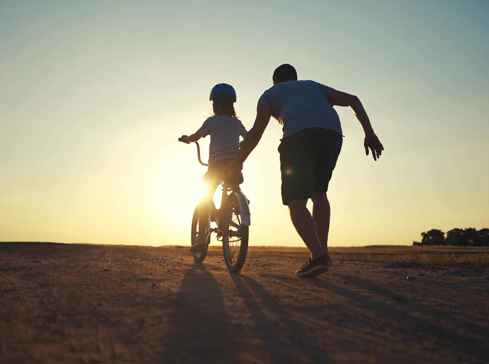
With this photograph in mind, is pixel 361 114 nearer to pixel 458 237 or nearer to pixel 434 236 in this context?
pixel 458 237

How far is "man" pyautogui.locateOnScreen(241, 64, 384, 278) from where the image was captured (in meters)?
5.66

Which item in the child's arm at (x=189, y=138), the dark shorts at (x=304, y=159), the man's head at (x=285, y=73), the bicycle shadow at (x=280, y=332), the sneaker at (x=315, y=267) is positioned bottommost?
the bicycle shadow at (x=280, y=332)

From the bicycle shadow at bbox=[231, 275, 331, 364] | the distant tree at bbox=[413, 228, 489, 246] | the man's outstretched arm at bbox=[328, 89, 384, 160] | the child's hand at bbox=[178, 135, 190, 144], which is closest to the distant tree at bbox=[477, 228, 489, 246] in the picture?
the distant tree at bbox=[413, 228, 489, 246]

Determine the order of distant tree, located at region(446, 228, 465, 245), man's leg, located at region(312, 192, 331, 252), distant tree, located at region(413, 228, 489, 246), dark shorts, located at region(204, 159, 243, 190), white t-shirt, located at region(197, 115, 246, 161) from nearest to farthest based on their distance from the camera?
man's leg, located at region(312, 192, 331, 252) < dark shorts, located at region(204, 159, 243, 190) < white t-shirt, located at region(197, 115, 246, 161) < distant tree, located at region(413, 228, 489, 246) < distant tree, located at region(446, 228, 465, 245)

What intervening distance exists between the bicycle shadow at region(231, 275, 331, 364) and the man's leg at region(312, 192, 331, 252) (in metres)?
1.65

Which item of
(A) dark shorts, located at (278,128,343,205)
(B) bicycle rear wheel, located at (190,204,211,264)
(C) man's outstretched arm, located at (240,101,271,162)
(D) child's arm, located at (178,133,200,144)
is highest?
(D) child's arm, located at (178,133,200,144)

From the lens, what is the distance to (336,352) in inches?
110

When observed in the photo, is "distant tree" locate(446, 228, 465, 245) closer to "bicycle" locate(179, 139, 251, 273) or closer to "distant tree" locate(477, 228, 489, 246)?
"distant tree" locate(477, 228, 489, 246)

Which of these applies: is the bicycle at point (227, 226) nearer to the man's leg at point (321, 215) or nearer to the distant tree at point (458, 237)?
the man's leg at point (321, 215)

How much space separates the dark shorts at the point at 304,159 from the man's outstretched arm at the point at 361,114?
0.37 m

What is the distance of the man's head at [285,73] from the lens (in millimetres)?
6195

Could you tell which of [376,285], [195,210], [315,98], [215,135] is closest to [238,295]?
[376,285]

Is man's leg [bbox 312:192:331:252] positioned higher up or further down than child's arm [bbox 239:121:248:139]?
further down

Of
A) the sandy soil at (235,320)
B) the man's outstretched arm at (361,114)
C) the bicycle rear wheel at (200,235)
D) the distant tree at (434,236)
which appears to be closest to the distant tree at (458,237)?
the distant tree at (434,236)
